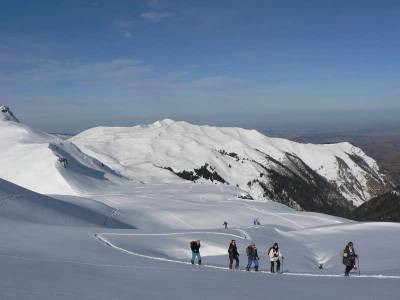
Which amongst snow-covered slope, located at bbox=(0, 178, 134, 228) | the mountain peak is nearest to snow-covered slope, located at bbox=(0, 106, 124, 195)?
the mountain peak

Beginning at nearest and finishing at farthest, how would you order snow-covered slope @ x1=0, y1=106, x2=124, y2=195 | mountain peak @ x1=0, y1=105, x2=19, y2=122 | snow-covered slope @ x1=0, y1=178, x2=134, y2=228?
snow-covered slope @ x1=0, y1=178, x2=134, y2=228
snow-covered slope @ x1=0, y1=106, x2=124, y2=195
mountain peak @ x1=0, y1=105, x2=19, y2=122

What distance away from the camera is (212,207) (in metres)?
84.2

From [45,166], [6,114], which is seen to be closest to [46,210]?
[45,166]

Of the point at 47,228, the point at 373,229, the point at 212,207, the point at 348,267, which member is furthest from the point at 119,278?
the point at 212,207

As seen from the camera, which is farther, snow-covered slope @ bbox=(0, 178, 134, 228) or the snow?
snow-covered slope @ bbox=(0, 178, 134, 228)

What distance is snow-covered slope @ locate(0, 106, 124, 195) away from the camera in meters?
99.2

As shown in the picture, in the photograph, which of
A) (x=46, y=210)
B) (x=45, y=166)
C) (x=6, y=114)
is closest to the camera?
(x=46, y=210)

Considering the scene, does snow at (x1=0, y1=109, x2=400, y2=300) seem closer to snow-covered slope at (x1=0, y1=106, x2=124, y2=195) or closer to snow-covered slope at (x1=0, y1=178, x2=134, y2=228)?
snow-covered slope at (x1=0, y1=178, x2=134, y2=228)

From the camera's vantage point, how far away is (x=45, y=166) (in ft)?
347

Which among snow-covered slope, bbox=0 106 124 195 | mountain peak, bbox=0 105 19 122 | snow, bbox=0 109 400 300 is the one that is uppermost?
mountain peak, bbox=0 105 19 122

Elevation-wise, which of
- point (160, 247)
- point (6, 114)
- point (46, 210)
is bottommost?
point (160, 247)

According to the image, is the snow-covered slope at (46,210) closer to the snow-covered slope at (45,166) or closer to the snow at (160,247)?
the snow at (160,247)

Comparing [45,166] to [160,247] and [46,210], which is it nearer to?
[46,210]

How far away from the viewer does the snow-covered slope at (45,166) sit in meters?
99.2
